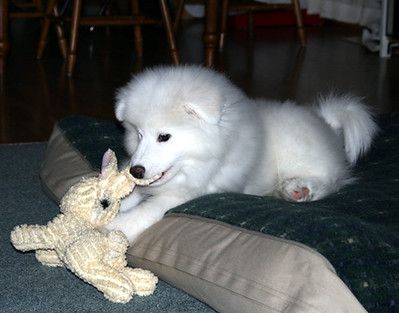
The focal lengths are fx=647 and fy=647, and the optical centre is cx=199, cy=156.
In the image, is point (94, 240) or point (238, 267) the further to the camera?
point (94, 240)

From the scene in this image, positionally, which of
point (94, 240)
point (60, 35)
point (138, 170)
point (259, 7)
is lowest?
point (60, 35)

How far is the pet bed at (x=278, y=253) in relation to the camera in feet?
4.47

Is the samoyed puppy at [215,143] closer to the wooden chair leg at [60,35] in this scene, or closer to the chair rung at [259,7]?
the wooden chair leg at [60,35]

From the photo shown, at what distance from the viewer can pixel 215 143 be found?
179 centimetres

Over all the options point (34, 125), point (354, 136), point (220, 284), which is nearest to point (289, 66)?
point (34, 125)

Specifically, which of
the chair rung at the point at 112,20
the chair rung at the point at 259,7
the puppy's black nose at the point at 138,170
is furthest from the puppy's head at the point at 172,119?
the chair rung at the point at 259,7

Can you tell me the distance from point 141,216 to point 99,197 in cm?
13

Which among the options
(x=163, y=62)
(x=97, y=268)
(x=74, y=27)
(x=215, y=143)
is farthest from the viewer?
(x=163, y=62)

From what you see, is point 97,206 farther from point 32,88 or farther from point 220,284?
point 32,88

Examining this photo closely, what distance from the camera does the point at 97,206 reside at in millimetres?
1709

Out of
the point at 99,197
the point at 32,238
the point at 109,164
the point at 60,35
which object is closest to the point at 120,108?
the point at 109,164

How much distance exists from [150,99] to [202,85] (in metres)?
0.15

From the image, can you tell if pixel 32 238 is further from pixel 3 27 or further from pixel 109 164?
pixel 3 27

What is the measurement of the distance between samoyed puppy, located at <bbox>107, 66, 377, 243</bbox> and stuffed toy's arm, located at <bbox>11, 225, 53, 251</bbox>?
0.54 ft
